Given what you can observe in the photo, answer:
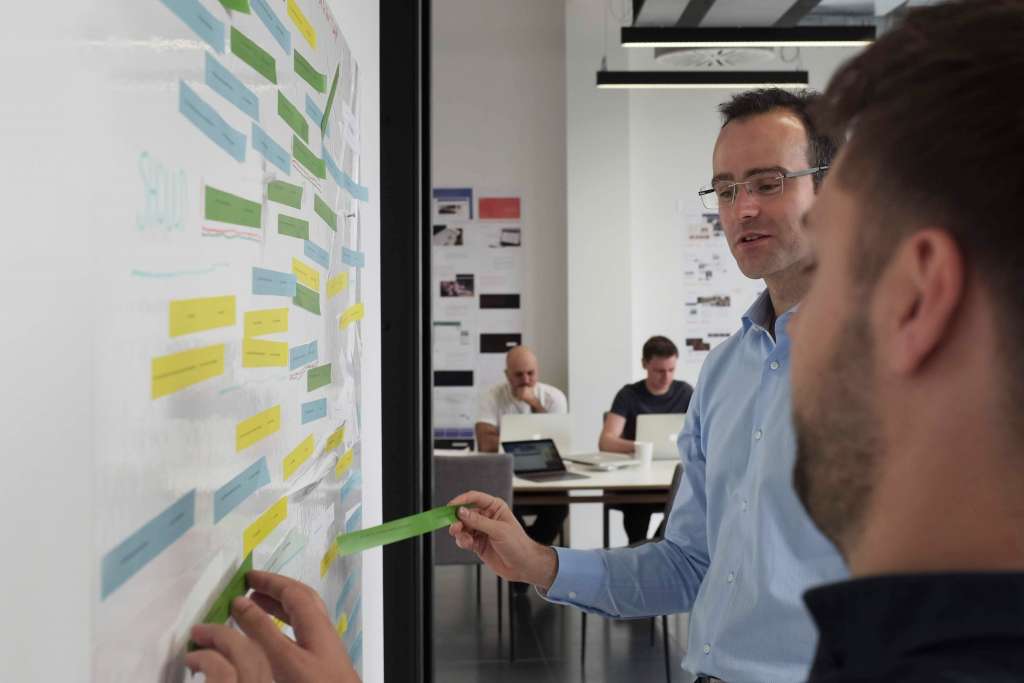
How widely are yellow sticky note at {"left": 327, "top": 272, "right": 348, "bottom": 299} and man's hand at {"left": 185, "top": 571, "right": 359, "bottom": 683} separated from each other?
1.33 feet

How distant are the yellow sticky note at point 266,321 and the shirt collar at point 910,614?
0.48 m

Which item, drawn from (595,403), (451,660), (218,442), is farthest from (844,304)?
(595,403)

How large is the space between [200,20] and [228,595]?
1.37 ft

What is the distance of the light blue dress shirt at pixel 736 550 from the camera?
149 cm

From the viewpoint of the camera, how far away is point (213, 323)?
27.1 inches

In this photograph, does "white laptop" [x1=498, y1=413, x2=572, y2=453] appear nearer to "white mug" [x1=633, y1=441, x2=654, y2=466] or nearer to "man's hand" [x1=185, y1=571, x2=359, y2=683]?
"white mug" [x1=633, y1=441, x2=654, y2=466]

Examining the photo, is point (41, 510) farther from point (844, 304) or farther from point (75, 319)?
point (844, 304)

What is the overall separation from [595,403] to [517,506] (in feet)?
5.11

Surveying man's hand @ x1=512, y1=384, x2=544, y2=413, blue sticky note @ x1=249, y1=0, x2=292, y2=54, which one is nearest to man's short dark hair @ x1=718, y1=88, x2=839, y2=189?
blue sticky note @ x1=249, y1=0, x2=292, y2=54

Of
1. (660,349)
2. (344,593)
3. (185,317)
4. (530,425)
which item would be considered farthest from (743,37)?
(185,317)

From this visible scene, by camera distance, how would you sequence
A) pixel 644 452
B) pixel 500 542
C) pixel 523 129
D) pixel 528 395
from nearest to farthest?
pixel 500 542 → pixel 644 452 → pixel 528 395 → pixel 523 129

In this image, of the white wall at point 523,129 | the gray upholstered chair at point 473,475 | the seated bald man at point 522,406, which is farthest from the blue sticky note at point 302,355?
the white wall at point 523,129

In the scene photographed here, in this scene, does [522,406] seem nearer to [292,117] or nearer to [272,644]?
[292,117]

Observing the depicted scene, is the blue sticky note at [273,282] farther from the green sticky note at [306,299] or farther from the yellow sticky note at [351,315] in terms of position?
the yellow sticky note at [351,315]
